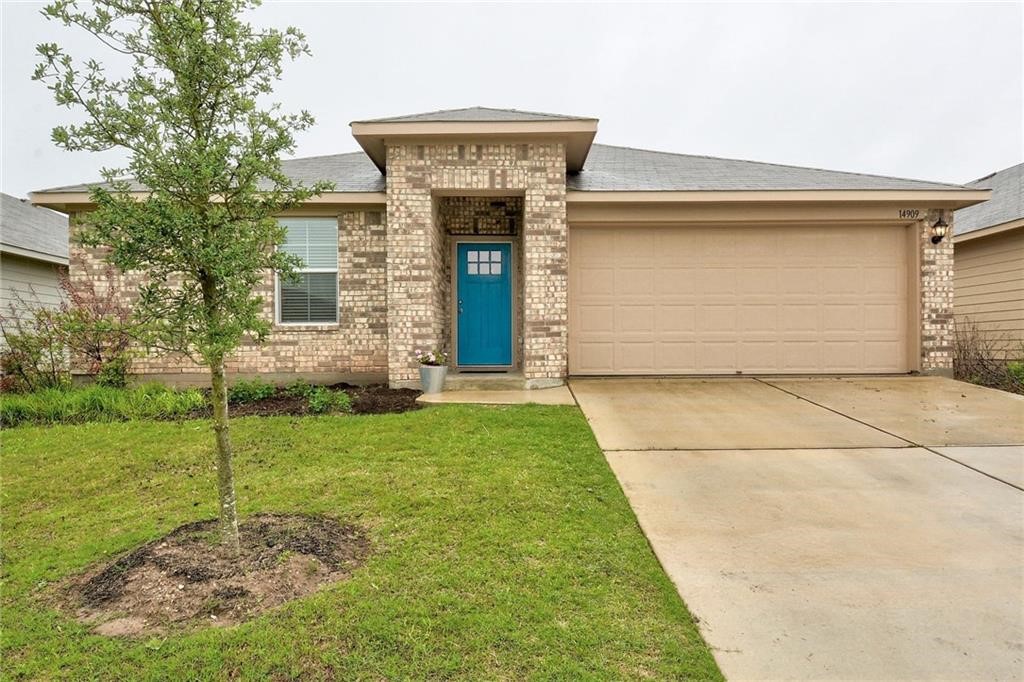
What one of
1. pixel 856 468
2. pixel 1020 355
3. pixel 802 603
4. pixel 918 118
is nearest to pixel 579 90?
pixel 918 118

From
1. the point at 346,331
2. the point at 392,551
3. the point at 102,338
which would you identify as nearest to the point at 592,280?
the point at 346,331

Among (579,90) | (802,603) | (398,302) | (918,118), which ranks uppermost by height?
(579,90)

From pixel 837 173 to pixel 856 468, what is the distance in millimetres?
7086

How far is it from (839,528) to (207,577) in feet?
12.2

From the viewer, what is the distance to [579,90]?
28766 millimetres

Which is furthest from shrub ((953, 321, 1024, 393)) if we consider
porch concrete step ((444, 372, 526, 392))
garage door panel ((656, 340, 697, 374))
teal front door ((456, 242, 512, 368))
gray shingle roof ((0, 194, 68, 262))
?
gray shingle roof ((0, 194, 68, 262))

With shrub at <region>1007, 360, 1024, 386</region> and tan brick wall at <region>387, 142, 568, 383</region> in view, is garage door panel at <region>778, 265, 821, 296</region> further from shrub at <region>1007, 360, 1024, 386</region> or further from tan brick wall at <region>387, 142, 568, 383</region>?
tan brick wall at <region>387, 142, 568, 383</region>

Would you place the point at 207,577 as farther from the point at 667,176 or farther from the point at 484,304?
the point at 667,176

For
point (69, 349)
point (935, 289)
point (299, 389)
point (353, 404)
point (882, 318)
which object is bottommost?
point (353, 404)

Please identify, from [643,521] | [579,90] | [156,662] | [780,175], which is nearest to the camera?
[156,662]

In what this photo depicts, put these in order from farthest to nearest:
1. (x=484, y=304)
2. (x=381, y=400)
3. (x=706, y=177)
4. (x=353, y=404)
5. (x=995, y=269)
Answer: (x=995, y=269)
(x=484, y=304)
(x=706, y=177)
(x=381, y=400)
(x=353, y=404)

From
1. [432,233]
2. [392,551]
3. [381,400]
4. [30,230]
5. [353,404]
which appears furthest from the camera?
[30,230]

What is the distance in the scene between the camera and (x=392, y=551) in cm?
291

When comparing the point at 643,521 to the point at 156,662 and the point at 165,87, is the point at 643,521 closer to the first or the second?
the point at 156,662
